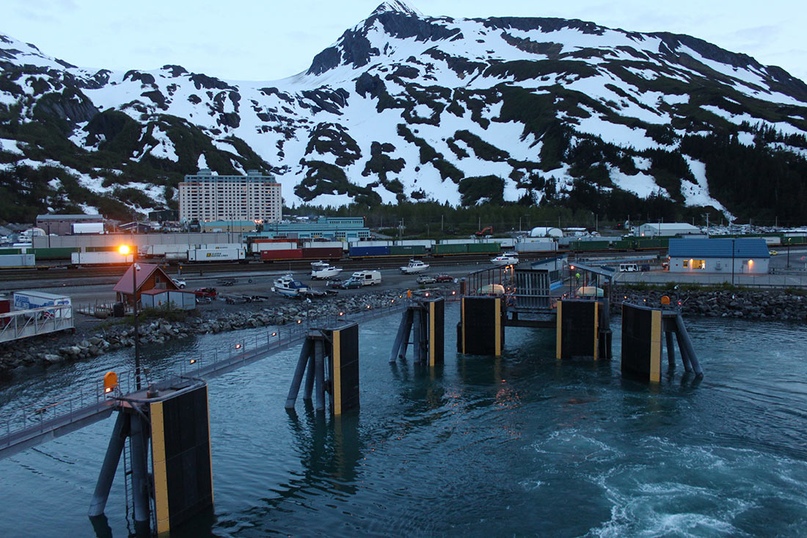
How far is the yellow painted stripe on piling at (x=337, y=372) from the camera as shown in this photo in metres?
26.7

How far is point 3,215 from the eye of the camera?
6029 inches

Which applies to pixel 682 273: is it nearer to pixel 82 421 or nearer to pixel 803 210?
pixel 82 421

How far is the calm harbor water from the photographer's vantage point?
18.2m

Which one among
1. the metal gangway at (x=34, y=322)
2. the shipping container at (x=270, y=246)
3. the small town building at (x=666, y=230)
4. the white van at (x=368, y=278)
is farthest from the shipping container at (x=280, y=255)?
the small town building at (x=666, y=230)

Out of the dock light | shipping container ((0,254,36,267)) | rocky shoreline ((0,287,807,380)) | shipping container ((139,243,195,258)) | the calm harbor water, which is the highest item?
shipping container ((139,243,195,258))

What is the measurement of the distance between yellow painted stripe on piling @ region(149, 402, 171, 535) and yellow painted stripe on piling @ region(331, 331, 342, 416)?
10.6m

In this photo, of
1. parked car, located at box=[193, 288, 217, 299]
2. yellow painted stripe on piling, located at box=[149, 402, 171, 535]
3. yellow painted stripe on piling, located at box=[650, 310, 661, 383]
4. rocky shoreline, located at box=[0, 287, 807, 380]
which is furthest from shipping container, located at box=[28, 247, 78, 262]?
yellow painted stripe on piling, located at box=[149, 402, 171, 535]

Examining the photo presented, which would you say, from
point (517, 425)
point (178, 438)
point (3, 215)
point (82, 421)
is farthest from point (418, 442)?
point (3, 215)

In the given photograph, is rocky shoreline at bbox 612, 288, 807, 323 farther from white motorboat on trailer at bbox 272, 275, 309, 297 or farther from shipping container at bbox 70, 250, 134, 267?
shipping container at bbox 70, 250, 134, 267

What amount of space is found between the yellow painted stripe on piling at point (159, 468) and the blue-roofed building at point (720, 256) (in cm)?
6000

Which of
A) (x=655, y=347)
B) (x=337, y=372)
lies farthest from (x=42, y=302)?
(x=655, y=347)

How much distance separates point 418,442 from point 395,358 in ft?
41.5

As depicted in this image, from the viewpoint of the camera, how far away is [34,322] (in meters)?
38.4

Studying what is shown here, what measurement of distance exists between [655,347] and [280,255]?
5916 centimetres
